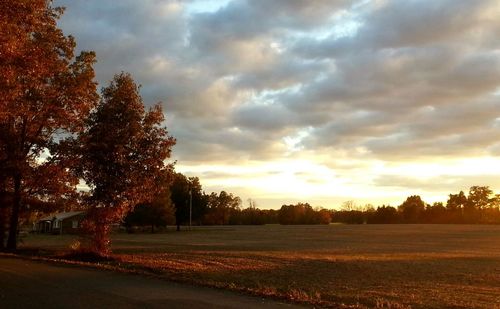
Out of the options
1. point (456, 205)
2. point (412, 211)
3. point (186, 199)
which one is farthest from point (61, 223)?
point (456, 205)

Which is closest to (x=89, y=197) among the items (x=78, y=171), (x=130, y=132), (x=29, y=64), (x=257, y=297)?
(x=78, y=171)

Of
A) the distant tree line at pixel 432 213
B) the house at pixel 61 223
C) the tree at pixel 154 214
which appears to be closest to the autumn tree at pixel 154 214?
the tree at pixel 154 214

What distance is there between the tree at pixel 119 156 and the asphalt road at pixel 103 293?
7.06m

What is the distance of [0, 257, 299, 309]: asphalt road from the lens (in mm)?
11914

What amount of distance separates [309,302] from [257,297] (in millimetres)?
1340

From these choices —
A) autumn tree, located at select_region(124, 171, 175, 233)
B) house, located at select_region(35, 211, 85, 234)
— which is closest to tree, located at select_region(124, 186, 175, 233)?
autumn tree, located at select_region(124, 171, 175, 233)

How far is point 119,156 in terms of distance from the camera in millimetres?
25047

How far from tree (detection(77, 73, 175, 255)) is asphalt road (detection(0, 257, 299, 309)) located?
7.06 metres

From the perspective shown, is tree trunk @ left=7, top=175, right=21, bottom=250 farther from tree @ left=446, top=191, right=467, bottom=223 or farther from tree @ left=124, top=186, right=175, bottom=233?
tree @ left=446, top=191, right=467, bottom=223

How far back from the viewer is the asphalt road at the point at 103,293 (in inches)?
469

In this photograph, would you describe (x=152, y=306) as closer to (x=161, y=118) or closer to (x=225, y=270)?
(x=225, y=270)

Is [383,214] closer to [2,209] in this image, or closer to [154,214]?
[154,214]

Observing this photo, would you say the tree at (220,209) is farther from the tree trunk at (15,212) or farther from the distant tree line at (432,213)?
the tree trunk at (15,212)

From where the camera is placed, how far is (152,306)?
459 inches
